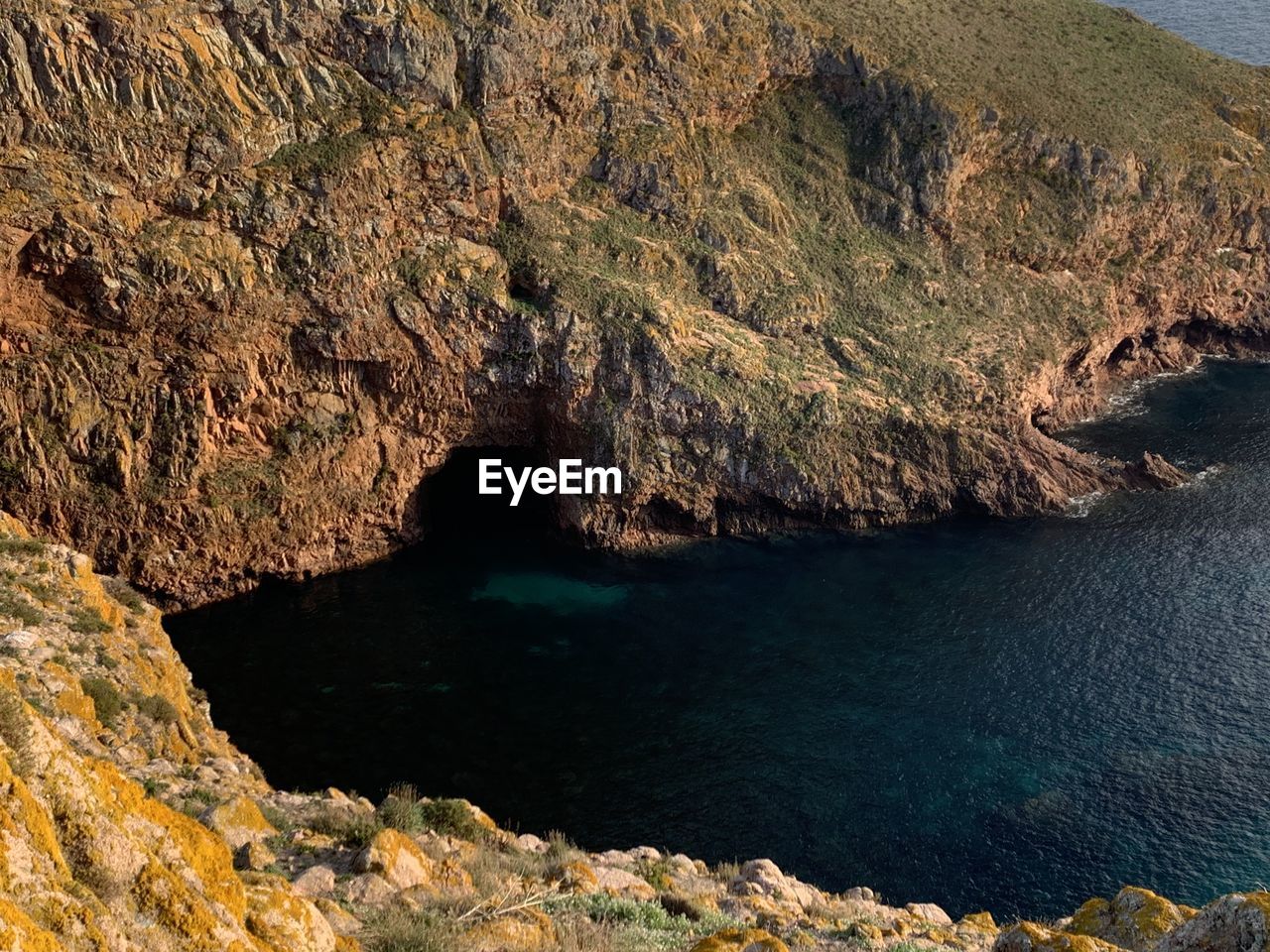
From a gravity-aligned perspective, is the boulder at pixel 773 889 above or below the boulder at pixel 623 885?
below

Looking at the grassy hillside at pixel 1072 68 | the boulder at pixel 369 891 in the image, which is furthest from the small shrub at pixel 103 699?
the grassy hillside at pixel 1072 68

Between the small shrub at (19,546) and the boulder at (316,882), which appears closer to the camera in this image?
the boulder at (316,882)

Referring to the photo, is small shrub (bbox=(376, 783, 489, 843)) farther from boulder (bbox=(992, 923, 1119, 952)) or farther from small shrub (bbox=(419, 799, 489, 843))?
boulder (bbox=(992, 923, 1119, 952))

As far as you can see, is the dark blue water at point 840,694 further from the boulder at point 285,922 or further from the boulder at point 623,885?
the boulder at point 285,922

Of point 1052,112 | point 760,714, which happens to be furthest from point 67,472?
point 1052,112

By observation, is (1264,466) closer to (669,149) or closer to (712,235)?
(712,235)

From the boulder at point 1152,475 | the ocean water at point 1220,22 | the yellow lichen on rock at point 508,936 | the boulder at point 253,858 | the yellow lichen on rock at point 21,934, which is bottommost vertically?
the boulder at point 253,858
